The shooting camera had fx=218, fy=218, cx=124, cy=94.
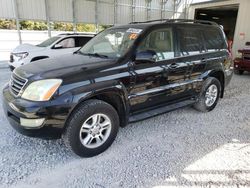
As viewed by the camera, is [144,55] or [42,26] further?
[42,26]

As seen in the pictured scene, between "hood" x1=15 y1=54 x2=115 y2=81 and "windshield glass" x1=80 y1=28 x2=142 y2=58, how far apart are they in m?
0.24

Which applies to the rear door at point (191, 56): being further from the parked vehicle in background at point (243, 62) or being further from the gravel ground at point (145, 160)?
the parked vehicle in background at point (243, 62)

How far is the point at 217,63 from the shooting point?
442cm

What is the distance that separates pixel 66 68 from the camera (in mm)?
2789

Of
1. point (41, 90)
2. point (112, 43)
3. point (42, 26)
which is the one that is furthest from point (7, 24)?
point (41, 90)

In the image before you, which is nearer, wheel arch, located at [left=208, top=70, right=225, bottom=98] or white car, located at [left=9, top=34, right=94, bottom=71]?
wheel arch, located at [left=208, top=70, right=225, bottom=98]

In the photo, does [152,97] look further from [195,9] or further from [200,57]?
[195,9]

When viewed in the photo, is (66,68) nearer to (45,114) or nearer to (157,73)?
(45,114)

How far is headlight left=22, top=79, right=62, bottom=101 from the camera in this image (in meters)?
2.45

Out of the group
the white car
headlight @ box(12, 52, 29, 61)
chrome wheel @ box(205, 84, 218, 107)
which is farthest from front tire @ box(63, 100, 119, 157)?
headlight @ box(12, 52, 29, 61)

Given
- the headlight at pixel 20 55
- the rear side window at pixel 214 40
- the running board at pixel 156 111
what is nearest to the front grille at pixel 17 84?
the running board at pixel 156 111

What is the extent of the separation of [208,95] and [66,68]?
3.01 metres

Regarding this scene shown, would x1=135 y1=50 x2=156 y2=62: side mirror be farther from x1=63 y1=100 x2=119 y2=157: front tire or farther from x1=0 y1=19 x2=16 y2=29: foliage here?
x1=0 y1=19 x2=16 y2=29: foliage

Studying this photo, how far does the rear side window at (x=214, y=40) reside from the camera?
14.0 feet
